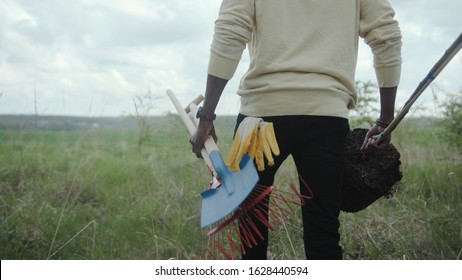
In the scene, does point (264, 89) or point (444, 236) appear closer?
point (264, 89)

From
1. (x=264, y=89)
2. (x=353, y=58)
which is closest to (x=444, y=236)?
(x=353, y=58)

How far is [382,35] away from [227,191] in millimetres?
798

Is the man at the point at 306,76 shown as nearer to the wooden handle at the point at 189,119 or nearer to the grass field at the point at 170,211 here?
the wooden handle at the point at 189,119

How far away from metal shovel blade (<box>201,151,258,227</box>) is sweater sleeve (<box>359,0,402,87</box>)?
0.66 m

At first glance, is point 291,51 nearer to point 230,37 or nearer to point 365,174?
point 230,37

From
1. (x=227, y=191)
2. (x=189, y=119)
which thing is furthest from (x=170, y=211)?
(x=227, y=191)

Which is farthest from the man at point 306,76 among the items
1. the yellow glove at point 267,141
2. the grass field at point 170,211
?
the grass field at point 170,211

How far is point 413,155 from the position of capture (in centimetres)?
441

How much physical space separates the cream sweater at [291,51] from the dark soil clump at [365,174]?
1.49ft

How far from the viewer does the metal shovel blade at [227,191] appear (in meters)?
1.41

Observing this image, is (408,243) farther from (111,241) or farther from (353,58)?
(111,241)

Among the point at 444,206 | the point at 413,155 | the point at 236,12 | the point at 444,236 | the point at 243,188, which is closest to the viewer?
the point at 243,188

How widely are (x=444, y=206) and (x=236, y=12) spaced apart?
2.10 meters

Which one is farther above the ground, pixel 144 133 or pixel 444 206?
pixel 444 206
